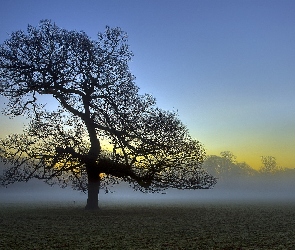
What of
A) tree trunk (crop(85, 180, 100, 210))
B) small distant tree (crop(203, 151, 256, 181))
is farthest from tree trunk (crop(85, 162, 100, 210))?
small distant tree (crop(203, 151, 256, 181))

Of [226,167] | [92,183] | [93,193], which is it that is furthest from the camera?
[226,167]

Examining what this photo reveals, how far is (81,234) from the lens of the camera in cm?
1647

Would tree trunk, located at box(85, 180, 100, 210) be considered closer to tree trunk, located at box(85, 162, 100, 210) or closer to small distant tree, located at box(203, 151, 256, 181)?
tree trunk, located at box(85, 162, 100, 210)

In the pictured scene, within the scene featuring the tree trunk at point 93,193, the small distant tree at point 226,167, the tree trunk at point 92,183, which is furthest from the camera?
the small distant tree at point 226,167

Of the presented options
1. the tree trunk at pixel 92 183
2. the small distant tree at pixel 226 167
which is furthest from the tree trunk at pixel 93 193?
the small distant tree at pixel 226 167

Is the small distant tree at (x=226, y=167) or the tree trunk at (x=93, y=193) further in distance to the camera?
the small distant tree at (x=226, y=167)

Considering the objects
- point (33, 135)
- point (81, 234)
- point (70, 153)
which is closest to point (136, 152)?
point (70, 153)

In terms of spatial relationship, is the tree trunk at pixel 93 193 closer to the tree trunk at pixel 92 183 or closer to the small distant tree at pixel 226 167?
the tree trunk at pixel 92 183

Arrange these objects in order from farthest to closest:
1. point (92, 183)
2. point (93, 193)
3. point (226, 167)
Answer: point (226, 167) → point (93, 193) → point (92, 183)

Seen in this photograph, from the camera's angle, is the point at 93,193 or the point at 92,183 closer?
the point at 92,183

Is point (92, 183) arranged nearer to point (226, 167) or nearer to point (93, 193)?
point (93, 193)

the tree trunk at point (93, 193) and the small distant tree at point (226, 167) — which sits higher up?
the small distant tree at point (226, 167)

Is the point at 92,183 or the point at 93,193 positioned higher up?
the point at 92,183

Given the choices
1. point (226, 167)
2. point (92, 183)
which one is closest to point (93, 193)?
point (92, 183)
